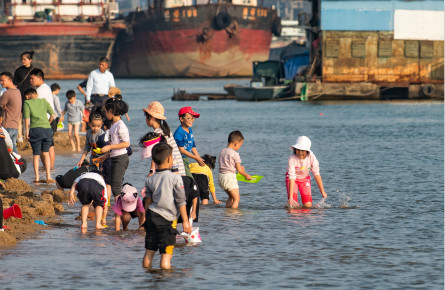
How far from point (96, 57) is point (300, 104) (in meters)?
61.8

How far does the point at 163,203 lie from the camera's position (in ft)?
23.8

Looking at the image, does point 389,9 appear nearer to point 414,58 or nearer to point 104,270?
point 414,58

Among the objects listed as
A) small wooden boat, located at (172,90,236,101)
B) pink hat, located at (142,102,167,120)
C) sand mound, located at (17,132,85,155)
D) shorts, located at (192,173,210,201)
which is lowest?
small wooden boat, located at (172,90,236,101)

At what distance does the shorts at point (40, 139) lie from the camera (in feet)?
42.4

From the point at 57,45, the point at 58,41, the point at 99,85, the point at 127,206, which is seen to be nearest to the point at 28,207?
the point at 127,206

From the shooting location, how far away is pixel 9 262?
7730mm

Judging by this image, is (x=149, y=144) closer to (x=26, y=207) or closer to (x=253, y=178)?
(x=26, y=207)

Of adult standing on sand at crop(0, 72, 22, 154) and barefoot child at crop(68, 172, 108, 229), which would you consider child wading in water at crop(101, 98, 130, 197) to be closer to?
barefoot child at crop(68, 172, 108, 229)

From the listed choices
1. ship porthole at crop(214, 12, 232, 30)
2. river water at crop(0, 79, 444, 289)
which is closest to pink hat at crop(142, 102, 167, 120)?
river water at crop(0, 79, 444, 289)

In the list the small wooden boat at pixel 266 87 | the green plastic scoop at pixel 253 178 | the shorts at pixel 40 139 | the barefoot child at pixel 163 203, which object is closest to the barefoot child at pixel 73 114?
the shorts at pixel 40 139

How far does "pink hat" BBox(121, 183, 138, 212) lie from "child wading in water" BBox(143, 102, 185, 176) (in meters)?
0.31

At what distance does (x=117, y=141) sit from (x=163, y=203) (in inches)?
103

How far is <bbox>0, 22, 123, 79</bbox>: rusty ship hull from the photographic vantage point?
103m

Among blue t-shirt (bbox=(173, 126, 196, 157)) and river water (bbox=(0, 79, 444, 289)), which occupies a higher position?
blue t-shirt (bbox=(173, 126, 196, 157))
